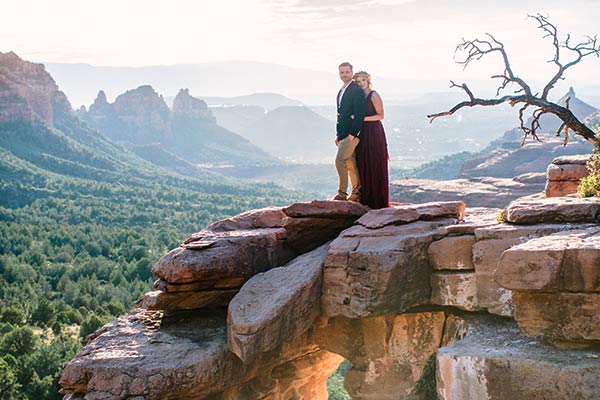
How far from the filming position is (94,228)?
90.7m

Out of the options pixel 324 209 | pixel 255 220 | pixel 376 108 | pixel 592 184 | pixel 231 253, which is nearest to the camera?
pixel 592 184

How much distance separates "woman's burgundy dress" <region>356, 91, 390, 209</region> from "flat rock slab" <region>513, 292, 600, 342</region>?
5.43 m

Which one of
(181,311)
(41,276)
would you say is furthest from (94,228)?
(181,311)

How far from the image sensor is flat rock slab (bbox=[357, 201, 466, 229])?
1460cm

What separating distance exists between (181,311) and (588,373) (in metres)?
8.51

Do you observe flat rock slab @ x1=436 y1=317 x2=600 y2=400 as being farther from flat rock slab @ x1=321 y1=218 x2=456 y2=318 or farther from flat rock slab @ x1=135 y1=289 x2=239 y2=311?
flat rock slab @ x1=135 y1=289 x2=239 y2=311

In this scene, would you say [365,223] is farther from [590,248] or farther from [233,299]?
[590,248]

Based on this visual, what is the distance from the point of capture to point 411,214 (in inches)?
579

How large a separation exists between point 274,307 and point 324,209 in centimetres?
291

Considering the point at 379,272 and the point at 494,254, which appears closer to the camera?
the point at 494,254

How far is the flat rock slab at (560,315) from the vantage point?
1089 cm

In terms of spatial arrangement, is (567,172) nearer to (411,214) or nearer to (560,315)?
(411,214)

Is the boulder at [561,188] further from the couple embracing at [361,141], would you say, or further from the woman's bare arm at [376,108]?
the woman's bare arm at [376,108]

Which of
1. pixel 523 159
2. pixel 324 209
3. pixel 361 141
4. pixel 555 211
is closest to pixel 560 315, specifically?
pixel 555 211
